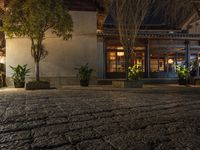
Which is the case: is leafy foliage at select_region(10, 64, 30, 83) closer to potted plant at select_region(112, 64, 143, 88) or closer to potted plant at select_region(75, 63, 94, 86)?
potted plant at select_region(75, 63, 94, 86)

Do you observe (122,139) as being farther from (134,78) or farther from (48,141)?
(134,78)

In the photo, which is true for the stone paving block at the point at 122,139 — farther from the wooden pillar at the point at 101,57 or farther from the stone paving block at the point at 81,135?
the wooden pillar at the point at 101,57

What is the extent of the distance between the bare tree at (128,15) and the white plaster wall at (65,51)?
202 centimetres

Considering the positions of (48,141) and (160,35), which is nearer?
(48,141)

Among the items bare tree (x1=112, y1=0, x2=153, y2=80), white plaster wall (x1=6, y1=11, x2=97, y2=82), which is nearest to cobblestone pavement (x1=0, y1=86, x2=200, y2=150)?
bare tree (x1=112, y1=0, x2=153, y2=80)

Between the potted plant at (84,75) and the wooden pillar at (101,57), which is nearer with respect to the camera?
the potted plant at (84,75)

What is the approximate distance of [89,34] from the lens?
12859mm

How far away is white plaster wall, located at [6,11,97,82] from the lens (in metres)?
12.1

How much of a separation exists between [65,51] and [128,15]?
13.2 ft

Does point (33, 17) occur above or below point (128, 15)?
below

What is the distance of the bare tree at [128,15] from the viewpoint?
1112cm

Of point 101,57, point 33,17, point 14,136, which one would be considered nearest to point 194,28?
point 101,57

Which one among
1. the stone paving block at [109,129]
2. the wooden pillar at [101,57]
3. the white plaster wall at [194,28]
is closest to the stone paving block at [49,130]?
the stone paving block at [109,129]

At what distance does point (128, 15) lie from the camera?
11242mm
